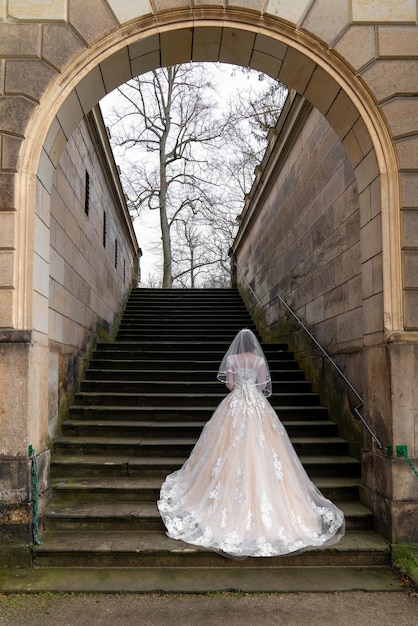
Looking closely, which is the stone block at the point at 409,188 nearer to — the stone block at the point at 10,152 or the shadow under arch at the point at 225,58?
the shadow under arch at the point at 225,58

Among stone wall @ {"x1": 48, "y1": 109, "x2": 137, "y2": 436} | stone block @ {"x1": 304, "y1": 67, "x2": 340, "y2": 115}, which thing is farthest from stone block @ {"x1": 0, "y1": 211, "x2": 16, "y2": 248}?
stone block @ {"x1": 304, "y1": 67, "x2": 340, "y2": 115}

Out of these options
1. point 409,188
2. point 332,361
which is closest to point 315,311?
point 332,361

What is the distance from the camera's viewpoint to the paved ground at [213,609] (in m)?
3.30

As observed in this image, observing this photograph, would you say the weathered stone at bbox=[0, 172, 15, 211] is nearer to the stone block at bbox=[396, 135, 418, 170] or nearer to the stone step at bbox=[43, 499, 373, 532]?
the stone step at bbox=[43, 499, 373, 532]

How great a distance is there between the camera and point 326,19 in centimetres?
460

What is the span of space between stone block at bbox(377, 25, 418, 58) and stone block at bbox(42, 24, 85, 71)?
2731 millimetres

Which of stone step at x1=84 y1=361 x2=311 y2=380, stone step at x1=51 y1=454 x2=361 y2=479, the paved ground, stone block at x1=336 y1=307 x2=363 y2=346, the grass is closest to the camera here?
the paved ground

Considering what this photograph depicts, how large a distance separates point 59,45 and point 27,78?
419mm

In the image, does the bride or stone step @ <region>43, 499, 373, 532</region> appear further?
stone step @ <region>43, 499, 373, 532</region>

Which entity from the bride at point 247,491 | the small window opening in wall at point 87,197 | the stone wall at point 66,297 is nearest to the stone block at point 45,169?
the stone wall at point 66,297

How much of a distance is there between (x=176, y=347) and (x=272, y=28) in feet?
A: 18.1

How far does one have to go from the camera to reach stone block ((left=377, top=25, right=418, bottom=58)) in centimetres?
457

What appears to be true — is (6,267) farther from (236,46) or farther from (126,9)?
(236,46)

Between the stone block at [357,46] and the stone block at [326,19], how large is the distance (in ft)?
0.27
